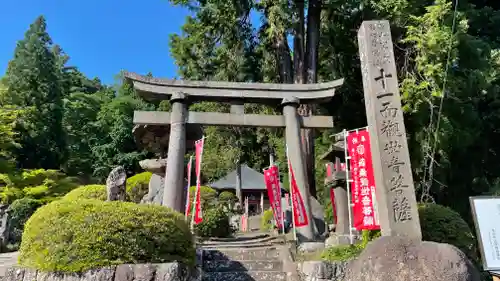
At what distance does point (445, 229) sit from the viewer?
7.41 m

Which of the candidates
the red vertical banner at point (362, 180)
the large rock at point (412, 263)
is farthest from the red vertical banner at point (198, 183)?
the large rock at point (412, 263)

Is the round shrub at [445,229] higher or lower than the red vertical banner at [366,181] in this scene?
lower

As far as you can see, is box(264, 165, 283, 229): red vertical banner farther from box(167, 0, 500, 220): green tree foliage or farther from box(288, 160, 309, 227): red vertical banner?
box(167, 0, 500, 220): green tree foliage

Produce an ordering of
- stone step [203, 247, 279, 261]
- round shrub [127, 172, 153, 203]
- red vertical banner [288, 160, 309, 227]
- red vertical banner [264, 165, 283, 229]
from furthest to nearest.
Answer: round shrub [127, 172, 153, 203], red vertical banner [264, 165, 283, 229], red vertical banner [288, 160, 309, 227], stone step [203, 247, 279, 261]

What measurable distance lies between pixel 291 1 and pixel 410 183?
9.14 m

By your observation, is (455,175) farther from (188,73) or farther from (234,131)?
(234,131)

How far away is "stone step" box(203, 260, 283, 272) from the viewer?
7425mm

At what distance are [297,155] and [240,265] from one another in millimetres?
3470

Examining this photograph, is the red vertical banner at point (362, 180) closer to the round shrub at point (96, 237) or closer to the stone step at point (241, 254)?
the stone step at point (241, 254)

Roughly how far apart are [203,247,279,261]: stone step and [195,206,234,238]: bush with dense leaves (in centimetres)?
281

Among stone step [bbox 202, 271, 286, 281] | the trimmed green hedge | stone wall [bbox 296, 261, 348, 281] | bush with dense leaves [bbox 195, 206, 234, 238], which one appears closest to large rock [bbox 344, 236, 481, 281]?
stone wall [bbox 296, 261, 348, 281]

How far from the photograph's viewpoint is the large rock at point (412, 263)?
4.16m

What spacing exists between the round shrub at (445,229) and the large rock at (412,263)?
3.10 metres

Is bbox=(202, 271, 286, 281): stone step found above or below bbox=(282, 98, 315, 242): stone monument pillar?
below
